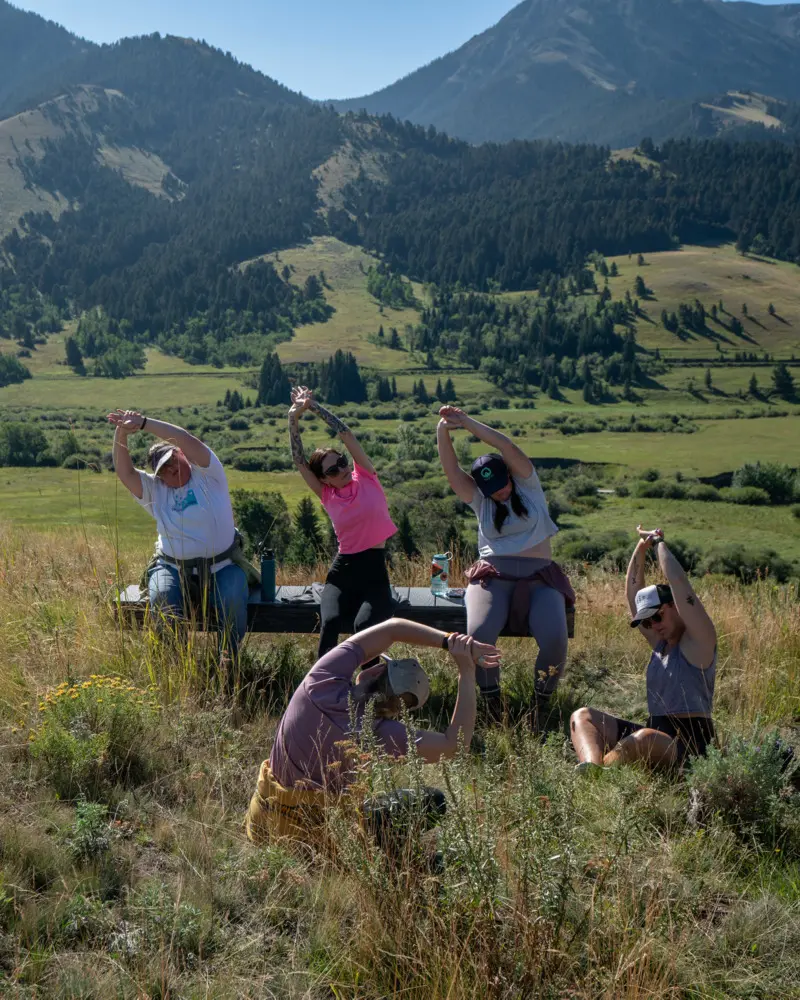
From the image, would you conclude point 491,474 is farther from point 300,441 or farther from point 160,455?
point 160,455

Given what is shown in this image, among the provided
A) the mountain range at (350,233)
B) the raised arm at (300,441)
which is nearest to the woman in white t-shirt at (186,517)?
the raised arm at (300,441)

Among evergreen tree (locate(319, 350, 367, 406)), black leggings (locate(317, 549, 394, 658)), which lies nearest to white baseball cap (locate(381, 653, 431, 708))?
black leggings (locate(317, 549, 394, 658))

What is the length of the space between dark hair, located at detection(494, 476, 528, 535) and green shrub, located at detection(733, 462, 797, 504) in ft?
198

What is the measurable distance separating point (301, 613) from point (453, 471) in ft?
3.94

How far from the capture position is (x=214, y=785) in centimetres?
345

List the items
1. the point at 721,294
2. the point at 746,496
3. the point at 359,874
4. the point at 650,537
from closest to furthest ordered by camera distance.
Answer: the point at 359,874 < the point at 650,537 < the point at 746,496 < the point at 721,294

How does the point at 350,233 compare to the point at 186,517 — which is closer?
the point at 186,517

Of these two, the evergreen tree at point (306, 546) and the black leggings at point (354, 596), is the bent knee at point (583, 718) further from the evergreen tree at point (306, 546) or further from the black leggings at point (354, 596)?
the evergreen tree at point (306, 546)

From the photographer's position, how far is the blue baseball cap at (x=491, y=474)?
4.73 metres

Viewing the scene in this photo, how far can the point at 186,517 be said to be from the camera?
490 centimetres

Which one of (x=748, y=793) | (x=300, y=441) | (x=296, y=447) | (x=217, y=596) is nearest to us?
(x=748, y=793)

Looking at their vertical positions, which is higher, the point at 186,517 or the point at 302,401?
the point at 302,401

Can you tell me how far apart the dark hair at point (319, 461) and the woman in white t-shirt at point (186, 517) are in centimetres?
51

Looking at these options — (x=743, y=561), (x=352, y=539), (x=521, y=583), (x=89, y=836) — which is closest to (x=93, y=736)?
(x=89, y=836)
